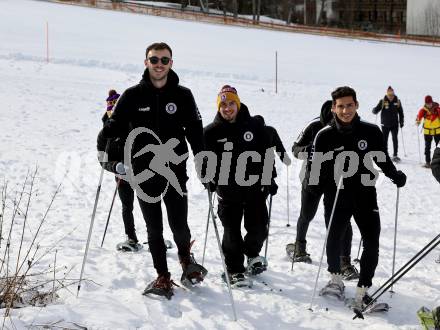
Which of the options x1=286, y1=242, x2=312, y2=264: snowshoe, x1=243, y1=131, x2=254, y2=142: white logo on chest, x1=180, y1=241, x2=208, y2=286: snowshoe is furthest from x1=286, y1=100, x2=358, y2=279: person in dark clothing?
x1=180, y1=241, x2=208, y2=286: snowshoe

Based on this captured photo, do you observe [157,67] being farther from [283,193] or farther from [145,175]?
[283,193]

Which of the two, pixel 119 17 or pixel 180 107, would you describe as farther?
pixel 119 17

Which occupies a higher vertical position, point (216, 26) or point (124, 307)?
point (216, 26)

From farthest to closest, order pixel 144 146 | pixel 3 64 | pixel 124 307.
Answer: pixel 3 64 → pixel 144 146 → pixel 124 307

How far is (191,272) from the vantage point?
192 inches

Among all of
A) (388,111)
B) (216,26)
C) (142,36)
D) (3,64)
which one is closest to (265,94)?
(388,111)

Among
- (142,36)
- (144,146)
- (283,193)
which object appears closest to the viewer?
Result: (144,146)

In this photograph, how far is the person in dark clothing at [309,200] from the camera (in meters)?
5.55

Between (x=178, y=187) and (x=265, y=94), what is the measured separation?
17923 millimetres

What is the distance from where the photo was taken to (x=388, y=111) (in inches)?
543

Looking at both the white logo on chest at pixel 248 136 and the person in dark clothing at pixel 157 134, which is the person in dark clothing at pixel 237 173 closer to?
the white logo on chest at pixel 248 136

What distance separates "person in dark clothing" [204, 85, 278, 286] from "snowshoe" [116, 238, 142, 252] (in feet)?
4.46

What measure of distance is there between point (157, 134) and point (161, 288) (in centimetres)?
137

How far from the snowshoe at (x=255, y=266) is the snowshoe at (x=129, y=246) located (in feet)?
4.76
